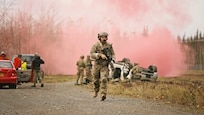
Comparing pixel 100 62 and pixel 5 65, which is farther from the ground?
pixel 5 65

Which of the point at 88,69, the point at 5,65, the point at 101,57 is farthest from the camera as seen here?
the point at 88,69

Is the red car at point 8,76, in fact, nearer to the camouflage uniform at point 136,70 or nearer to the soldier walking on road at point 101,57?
the camouflage uniform at point 136,70

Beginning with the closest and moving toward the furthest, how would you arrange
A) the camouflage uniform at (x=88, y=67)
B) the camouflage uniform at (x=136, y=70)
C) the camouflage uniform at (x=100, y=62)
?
the camouflage uniform at (x=100, y=62), the camouflage uniform at (x=88, y=67), the camouflage uniform at (x=136, y=70)

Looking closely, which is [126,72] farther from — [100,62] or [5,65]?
[100,62]

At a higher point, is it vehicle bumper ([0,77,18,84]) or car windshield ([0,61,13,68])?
car windshield ([0,61,13,68])

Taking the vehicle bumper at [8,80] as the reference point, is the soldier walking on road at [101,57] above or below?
above

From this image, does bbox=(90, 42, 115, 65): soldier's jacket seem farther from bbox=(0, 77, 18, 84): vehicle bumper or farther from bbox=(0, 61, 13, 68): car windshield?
bbox=(0, 61, 13, 68): car windshield

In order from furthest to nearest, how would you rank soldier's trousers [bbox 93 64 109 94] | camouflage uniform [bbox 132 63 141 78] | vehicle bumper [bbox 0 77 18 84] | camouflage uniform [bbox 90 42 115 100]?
camouflage uniform [bbox 132 63 141 78] → vehicle bumper [bbox 0 77 18 84] → camouflage uniform [bbox 90 42 115 100] → soldier's trousers [bbox 93 64 109 94]

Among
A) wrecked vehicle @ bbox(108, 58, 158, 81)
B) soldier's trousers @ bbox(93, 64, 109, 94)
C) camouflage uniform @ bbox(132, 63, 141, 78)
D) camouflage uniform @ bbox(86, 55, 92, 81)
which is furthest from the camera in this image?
wrecked vehicle @ bbox(108, 58, 158, 81)

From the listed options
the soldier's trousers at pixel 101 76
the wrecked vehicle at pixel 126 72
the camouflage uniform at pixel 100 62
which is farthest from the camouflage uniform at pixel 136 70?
the camouflage uniform at pixel 100 62

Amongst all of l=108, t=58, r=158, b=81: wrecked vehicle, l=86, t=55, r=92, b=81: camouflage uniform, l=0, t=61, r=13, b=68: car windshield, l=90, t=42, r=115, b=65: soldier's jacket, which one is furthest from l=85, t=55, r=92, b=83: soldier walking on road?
l=90, t=42, r=115, b=65: soldier's jacket

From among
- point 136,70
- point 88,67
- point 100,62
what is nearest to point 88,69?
point 88,67

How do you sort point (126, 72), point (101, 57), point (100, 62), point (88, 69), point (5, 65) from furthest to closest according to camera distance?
point (126, 72), point (88, 69), point (5, 65), point (100, 62), point (101, 57)

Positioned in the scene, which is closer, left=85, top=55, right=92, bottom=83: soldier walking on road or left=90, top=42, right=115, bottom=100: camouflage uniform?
left=90, top=42, right=115, bottom=100: camouflage uniform
